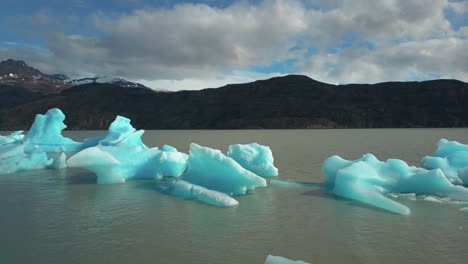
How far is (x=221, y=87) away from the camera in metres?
117

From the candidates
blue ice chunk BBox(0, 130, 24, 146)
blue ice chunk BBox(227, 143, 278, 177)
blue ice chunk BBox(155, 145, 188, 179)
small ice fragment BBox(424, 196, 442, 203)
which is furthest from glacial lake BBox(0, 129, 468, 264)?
blue ice chunk BBox(0, 130, 24, 146)

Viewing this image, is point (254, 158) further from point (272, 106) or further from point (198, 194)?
point (272, 106)

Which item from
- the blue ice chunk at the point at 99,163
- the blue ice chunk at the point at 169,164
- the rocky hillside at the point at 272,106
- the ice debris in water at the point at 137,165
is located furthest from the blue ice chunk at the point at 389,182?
the rocky hillside at the point at 272,106

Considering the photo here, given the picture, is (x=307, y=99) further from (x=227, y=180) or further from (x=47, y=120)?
(x=227, y=180)

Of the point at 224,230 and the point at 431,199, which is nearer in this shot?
the point at 224,230

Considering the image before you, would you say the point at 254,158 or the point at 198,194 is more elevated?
the point at 254,158

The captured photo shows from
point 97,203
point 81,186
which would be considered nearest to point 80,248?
point 97,203

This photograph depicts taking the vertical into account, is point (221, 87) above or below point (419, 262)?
above

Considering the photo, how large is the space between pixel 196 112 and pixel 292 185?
96.1 m

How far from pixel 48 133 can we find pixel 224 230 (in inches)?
794

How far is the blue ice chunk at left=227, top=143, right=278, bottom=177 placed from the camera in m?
12.2

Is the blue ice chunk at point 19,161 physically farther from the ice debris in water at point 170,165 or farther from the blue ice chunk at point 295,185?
the blue ice chunk at point 295,185

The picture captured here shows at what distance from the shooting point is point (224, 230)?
6.15m

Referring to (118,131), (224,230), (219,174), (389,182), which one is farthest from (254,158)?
(118,131)
